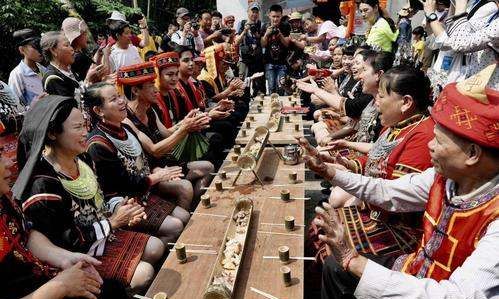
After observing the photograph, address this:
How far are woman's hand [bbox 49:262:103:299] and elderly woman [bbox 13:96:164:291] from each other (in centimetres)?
37

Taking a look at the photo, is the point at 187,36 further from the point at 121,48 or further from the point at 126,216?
the point at 126,216

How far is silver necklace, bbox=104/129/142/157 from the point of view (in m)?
3.20

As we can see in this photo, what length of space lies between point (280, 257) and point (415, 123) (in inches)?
56.3

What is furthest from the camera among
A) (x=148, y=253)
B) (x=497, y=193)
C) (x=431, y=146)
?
(x=148, y=253)

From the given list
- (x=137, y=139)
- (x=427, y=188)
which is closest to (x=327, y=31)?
(x=137, y=139)

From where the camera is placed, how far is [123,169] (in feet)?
10.3

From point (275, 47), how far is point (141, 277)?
705cm

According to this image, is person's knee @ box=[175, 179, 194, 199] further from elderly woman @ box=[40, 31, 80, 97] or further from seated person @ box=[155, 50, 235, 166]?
elderly woman @ box=[40, 31, 80, 97]

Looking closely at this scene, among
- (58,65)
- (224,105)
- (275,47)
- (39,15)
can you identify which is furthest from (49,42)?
(39,15)

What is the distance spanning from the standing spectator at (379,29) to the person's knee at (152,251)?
4518 millimetres

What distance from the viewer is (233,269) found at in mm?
2156

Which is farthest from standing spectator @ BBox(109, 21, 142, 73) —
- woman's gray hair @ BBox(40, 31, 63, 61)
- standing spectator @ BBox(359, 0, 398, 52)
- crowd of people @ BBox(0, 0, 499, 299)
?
standing spectator @ BBox(359, 0, 398, 52)

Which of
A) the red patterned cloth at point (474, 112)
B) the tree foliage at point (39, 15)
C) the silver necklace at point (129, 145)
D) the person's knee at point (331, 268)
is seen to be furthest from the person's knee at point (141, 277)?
the tree foliage at point (39, 15)

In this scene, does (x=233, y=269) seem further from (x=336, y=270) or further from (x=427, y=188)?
(x=427, y=188)
